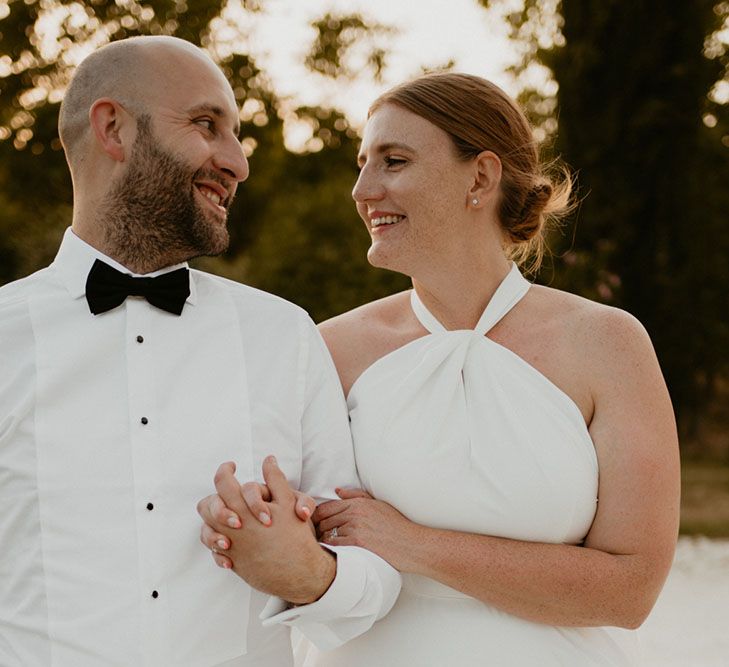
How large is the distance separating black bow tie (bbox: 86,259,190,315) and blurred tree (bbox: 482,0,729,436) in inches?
436

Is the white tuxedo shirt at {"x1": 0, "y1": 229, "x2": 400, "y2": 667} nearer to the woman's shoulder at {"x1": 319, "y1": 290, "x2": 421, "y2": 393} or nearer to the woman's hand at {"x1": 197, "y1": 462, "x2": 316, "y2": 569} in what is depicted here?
the woman's hand at {"x1": 197, "y1": 462, "x2": 316, "y2": 569}

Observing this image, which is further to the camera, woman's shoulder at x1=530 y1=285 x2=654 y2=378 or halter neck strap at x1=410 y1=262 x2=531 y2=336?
halter neck strap at x1=410 y1=262 x2=531 y2=336

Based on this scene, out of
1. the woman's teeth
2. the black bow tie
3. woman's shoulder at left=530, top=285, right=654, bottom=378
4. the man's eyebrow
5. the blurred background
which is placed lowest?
the blurred background

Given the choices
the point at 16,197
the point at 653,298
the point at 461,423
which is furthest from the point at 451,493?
the point at 16,197

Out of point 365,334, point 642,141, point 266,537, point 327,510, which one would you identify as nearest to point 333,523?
point 327,510

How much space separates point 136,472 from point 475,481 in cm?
91

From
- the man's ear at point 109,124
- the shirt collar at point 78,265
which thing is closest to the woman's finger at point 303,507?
the shirt collar at point 78,265

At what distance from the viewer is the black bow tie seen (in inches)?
101

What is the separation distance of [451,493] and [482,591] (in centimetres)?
27

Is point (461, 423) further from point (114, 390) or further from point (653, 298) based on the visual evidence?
point (653, 298)

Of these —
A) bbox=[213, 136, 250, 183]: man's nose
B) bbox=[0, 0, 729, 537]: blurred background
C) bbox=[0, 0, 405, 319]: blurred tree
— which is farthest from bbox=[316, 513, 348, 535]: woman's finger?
bbox=[0, 0, 405, 319]: blurred tree

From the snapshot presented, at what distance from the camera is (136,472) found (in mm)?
2426

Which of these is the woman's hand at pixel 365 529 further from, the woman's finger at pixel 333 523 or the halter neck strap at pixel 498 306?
the halter neck strap at pixel 498 306

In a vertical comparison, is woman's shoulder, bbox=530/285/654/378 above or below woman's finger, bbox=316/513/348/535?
above
